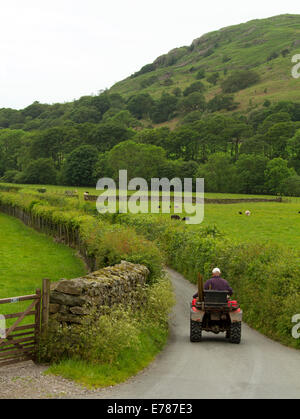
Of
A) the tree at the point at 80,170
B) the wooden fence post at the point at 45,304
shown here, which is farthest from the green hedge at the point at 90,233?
the tree at the point at 80,170

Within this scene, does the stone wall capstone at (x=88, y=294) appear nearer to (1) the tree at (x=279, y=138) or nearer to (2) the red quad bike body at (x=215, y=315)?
(2) the red quad bike body at (x=215, y=315)

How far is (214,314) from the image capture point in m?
17.9

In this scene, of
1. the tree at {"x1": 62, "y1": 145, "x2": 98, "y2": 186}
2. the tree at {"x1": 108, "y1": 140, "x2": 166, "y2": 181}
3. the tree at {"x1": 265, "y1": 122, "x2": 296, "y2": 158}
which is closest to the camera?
the tree at {"x1": 108, "y1": 140, "x2": 166, "y2": 181}

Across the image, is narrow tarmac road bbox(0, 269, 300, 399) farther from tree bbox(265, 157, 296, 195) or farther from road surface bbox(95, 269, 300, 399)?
tree bbox(265, 157, 296, 195)

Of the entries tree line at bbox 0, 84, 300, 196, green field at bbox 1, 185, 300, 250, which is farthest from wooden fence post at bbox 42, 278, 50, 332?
tree line at bbox 0, 84, 300, 196

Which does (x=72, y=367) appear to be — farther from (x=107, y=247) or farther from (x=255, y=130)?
(x=255, y=130)

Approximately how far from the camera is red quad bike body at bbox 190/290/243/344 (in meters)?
17.6

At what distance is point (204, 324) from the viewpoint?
18297mm

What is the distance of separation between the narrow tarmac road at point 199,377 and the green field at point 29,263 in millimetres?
9669

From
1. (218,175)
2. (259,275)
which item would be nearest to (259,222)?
(259,275)

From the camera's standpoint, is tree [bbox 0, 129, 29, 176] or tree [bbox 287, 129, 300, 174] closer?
tree [bbox 287, 129, 300, 174]

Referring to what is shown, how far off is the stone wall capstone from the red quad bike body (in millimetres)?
2717

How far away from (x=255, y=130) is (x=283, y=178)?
2324 inches
